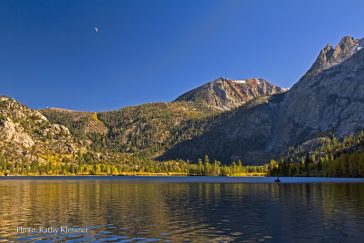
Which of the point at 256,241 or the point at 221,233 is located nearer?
Answer: the point at 256,241

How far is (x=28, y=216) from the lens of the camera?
75000mm

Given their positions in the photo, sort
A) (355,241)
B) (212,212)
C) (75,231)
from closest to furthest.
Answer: (355,241) < (75,231) < (212,212)

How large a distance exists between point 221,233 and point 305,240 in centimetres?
1085

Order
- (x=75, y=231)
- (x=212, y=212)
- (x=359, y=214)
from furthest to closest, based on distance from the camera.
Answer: (x=212, y=212) → (x=359, y=214) → (x=75, y=231)

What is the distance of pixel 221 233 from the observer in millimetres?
56219

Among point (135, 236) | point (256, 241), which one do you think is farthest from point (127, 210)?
point (256, 241)

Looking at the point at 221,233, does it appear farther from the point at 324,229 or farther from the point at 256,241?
the point at 324,229

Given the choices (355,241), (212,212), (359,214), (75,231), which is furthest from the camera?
(212,212)

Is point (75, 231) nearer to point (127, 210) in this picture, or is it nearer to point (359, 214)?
point (127, 210)

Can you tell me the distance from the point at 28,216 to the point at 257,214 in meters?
40.3

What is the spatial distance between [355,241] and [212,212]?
1351 inches

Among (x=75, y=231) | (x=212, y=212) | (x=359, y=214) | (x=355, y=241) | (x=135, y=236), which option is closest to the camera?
(x=355, y=241)

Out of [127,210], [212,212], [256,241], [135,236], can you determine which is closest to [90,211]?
[127,210]

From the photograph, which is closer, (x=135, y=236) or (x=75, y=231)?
(x=135, y=236)
